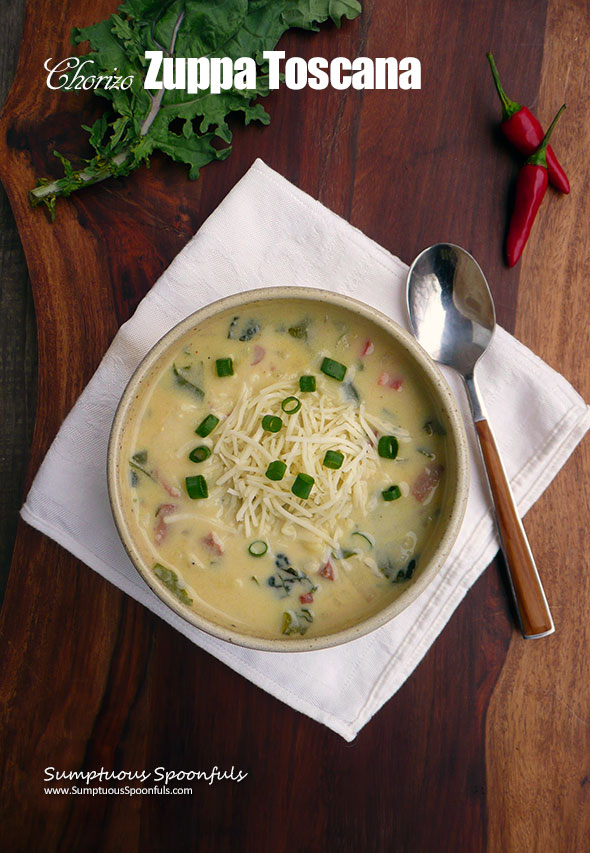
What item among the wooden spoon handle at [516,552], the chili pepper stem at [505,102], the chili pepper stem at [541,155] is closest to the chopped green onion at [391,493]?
the wooden spoon handle at [516,552]

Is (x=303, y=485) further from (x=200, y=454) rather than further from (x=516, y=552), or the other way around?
(x=516, y=552)

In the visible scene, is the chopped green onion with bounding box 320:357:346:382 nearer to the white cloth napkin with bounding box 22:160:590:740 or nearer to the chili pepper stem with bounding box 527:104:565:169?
the white cloth napkin with bounding box 22:160:590:740

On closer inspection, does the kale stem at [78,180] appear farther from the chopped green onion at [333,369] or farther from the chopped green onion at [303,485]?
the chopped green onion at [303,485]

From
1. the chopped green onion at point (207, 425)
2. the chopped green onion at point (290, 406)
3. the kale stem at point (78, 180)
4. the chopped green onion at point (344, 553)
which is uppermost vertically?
the kale stem at point (78, 180)

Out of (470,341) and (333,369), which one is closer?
(333,369)

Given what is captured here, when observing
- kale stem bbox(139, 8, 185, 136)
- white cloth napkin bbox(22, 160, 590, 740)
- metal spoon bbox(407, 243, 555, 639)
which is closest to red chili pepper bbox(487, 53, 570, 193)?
metal spoon bbox(407, 243, 555, 639)

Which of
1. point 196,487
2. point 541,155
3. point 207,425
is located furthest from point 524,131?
point 196,487

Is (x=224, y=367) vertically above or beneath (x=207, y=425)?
above

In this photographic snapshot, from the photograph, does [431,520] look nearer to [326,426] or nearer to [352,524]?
[352,524]
